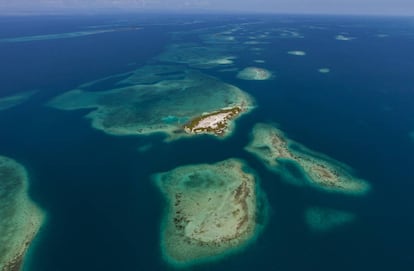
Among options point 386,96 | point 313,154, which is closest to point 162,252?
point 313,154

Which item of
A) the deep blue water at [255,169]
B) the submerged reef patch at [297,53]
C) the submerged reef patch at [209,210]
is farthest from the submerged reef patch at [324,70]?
the submerged reef patch at [209,210]

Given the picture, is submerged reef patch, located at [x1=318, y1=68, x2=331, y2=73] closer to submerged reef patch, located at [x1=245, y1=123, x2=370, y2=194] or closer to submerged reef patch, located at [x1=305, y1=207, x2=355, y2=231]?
submerged reef patch, located at [x1=245, y1=123, x2=370, y2=194]

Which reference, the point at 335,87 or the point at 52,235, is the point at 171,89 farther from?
the point at 52,235

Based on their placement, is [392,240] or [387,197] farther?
[387,197]

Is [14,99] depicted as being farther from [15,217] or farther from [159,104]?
[15,217]

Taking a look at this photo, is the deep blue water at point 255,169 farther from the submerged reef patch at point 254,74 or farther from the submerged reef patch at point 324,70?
the submerged reef patch at point 324,70

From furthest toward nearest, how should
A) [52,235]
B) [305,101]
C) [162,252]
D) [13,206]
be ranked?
[305,101] < [13,206] < [52,235] < [162,252]

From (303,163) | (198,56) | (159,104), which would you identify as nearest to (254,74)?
(198,56)
